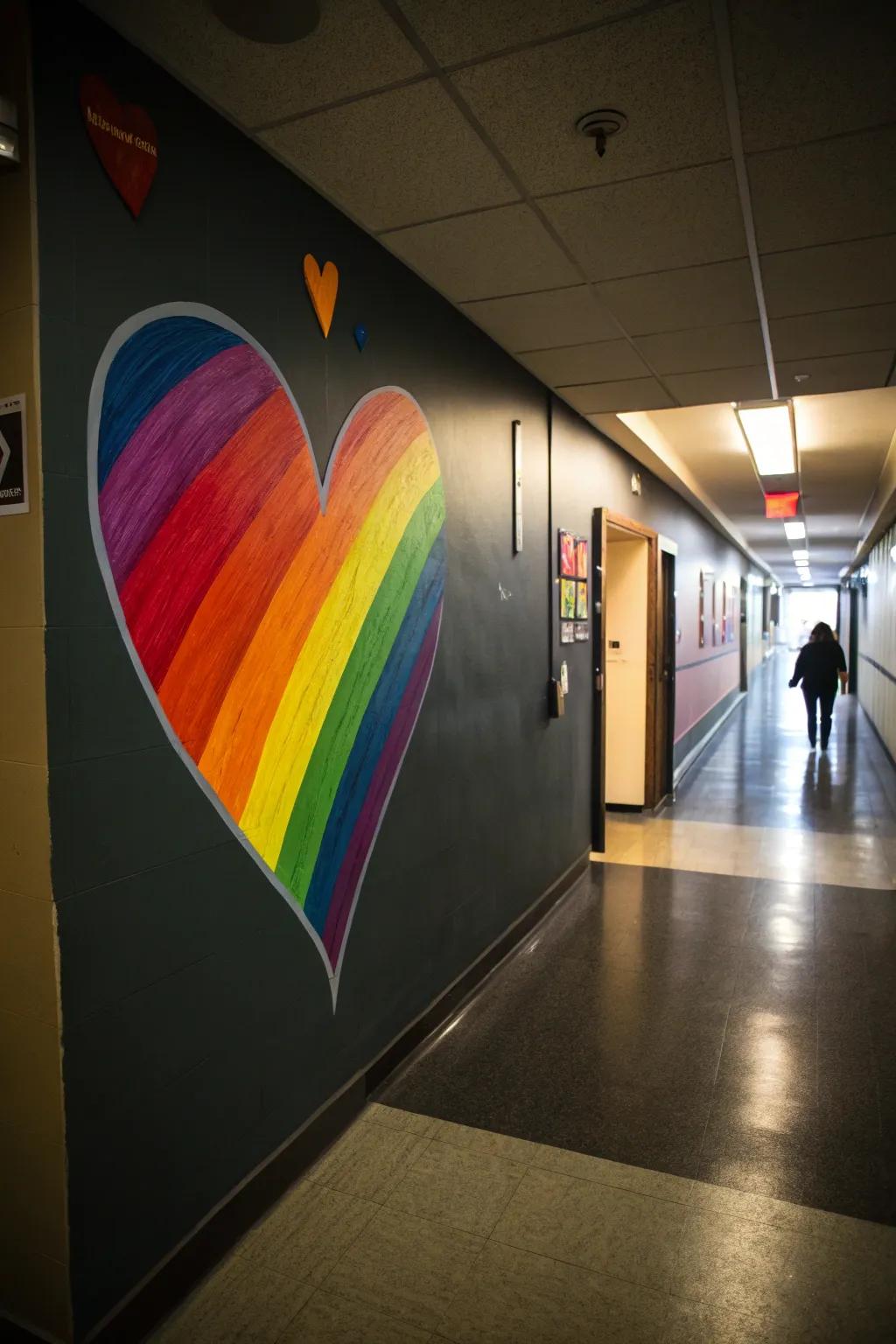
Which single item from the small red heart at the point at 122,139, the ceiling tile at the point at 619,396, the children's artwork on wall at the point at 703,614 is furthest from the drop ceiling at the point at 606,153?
the children's artwork on wall at the point at 703,614

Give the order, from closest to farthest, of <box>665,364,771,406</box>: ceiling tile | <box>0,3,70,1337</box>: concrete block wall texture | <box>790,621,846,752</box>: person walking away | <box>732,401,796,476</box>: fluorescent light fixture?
1. <box>0,3,70,1337</box>: concrete block wall texture
2. <box>665,364,771,406</box>: ceiling tile
3. <box>732,401,796,476</box>: fluorescent light fixture
4. <box>790,621,846,752</box>: person walking away

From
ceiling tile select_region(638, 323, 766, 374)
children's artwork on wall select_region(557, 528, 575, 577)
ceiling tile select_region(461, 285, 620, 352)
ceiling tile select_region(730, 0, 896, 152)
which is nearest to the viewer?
ceiling tile select_region(730, 0, 896, 152)

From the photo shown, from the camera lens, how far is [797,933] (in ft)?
13.3

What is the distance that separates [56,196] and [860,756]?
960 centimetres

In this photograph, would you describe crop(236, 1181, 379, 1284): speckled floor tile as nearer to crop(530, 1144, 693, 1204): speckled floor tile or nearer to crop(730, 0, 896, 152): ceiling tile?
crop(530, 1144, 693, 1204): speckled floor tile

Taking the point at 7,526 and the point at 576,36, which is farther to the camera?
the point at 576,36

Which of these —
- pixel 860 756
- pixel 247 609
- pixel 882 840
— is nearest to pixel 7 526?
pixel 247 609

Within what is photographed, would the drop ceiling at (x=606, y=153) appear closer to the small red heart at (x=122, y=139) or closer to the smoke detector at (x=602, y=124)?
the smoke detector at (x=602, y=124)

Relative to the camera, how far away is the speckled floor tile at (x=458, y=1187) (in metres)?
2.15

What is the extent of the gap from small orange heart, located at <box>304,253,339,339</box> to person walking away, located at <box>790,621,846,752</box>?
8173 mm

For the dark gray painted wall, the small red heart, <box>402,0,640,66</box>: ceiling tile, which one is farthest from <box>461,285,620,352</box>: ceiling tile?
the small red heart

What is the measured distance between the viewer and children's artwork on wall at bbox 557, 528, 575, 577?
4.46 metres

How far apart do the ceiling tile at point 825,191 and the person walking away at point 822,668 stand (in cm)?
745

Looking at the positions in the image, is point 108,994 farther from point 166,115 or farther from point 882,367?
point 882,367
